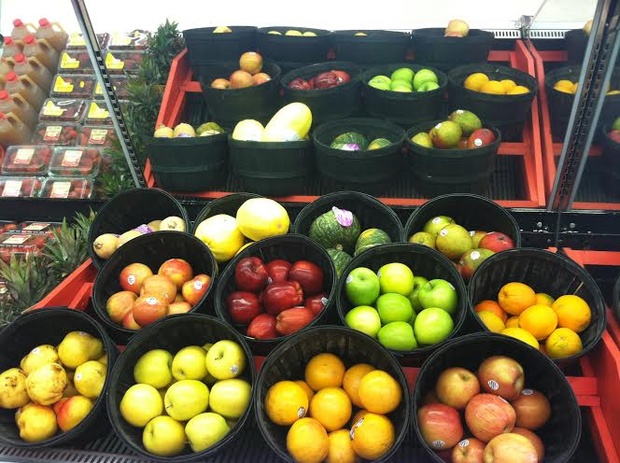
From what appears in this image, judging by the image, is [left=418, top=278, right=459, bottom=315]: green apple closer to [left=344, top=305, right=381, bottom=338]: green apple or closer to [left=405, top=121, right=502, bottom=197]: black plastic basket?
[left=344, top=305, right=381, bottom=338]: green apple

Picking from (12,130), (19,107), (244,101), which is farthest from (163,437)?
(19,107)

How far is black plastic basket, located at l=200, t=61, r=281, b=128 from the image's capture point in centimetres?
263

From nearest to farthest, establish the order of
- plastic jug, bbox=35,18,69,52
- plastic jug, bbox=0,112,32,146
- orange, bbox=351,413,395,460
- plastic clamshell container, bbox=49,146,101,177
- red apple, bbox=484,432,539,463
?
red apple, bbox=484,432,539,463 < orange, bbox=351,413,395,460 < plastic clamshell container, bbox=49,146,101,177 < plastic jug, bbox=0,112,32,146 < plastic jug, bbox=35,18,69,52

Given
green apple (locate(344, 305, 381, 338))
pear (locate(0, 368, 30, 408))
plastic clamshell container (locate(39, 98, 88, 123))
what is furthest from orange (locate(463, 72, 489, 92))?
plastic clamshell container (locate(39, 98, 88, 123))

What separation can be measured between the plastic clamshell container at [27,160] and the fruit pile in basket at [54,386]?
6.34 ft

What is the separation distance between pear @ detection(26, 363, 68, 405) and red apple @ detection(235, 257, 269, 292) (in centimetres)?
67

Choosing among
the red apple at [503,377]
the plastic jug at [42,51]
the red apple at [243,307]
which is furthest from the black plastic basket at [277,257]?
the plastic jug at [42,51]

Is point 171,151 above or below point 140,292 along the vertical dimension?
above

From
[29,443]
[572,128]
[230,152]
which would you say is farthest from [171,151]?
[572,128]

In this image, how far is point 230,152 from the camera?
8.04ft

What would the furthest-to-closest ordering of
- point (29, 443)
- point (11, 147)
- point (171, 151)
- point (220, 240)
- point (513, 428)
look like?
point (11, 147), point (171, 151), point (220, 240), point (29, 443), point (513, 428)

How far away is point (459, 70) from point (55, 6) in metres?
3.64

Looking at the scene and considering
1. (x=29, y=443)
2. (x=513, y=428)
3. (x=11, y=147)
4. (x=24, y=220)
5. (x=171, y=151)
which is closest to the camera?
(x=513, y=428)

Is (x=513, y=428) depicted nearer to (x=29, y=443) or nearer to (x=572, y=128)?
(x=572, y=128)
